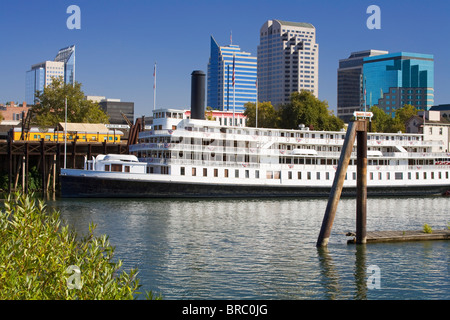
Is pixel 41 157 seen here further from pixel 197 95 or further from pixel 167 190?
pixel 197 95

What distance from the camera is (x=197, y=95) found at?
60.0 m

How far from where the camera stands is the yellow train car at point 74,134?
73625 mm

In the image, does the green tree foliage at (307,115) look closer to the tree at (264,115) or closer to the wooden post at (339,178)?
the tree at (264,115)

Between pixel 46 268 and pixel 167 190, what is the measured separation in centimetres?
4084

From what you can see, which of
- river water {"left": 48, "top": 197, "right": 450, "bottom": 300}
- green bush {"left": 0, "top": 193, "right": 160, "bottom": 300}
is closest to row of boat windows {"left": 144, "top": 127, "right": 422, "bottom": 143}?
river water {"left": 48, "top": 197, "right": 450, "bottom": 300}

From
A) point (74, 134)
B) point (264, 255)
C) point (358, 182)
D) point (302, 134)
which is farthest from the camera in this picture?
point (74, 134)

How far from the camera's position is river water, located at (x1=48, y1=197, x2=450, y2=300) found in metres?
19.7

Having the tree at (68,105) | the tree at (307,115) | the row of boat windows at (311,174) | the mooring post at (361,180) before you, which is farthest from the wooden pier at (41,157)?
the mooring post at (361,180)

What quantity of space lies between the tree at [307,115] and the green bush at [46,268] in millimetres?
75343

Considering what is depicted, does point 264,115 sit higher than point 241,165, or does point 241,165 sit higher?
point 264,115

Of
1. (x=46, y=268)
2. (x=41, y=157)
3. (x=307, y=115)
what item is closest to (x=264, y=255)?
(x=46, y=268)

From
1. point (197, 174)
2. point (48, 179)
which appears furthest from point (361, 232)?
point (48, 179)

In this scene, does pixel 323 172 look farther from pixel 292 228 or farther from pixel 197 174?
pixel 292 228

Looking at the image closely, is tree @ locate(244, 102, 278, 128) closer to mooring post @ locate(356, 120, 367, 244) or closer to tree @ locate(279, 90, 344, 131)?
tree @ locate(279, 90, 344, 131)
